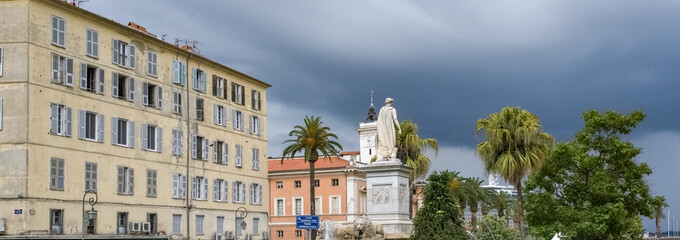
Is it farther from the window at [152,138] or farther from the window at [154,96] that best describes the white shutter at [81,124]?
the window at [154,96]

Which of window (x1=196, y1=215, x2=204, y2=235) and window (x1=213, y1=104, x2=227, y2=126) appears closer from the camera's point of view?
window (x1=196, y1=215, x2=204, y2=235)

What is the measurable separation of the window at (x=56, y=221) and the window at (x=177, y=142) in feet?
35.8

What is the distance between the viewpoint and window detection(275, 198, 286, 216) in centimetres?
8500

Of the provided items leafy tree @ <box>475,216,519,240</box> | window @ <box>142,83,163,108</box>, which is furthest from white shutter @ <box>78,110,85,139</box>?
leafy tree @ <box>475,216,519,240</box>

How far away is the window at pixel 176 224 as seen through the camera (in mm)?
51062

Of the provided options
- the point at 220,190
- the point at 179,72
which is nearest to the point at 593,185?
the point at 179,72

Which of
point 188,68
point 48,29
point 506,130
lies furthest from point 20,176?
point 506,130

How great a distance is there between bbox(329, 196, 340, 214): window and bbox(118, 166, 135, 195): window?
37636 millimetres

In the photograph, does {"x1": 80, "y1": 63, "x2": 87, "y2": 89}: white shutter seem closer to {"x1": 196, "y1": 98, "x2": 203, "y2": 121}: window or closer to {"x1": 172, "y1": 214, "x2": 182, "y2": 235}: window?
{"x1": 172, "y1": 214, "x2": 182, "y2": 235}: window

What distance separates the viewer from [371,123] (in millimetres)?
146375

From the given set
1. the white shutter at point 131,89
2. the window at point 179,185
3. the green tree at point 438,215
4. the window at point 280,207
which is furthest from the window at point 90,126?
the window at point 280,207

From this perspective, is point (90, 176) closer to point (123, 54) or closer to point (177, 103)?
point (123, 54)

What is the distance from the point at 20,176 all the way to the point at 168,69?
567 inches

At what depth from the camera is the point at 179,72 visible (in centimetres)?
5272
